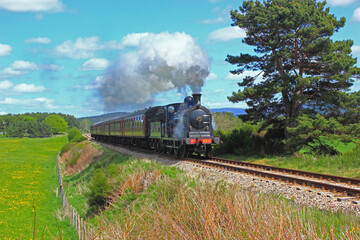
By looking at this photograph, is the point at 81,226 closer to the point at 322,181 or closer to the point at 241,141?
the point at 322,181


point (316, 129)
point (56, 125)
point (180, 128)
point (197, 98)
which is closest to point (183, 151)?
point (180, 128)

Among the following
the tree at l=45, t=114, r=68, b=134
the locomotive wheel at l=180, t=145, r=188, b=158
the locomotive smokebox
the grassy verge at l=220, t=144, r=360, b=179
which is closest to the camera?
the grassy verge at l=220, t=144, r=360, b=179

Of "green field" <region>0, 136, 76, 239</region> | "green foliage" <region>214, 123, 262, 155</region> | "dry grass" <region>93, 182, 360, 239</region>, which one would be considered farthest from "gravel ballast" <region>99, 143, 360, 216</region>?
"green foliage" <region>214, 123, 262, 155</region>

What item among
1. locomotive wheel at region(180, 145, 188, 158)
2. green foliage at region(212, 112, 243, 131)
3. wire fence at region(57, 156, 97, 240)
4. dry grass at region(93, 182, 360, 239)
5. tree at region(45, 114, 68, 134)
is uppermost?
tree at region(45, 114, 68, 134)

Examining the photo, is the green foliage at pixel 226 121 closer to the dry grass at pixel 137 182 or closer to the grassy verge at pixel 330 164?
the grassy verge at pixel 330 164

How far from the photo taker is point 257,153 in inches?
816

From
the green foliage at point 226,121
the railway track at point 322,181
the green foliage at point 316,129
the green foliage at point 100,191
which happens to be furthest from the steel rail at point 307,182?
the green foliage at point 226,121

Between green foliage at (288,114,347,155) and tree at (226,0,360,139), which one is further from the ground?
tree at (226,0,360,139)

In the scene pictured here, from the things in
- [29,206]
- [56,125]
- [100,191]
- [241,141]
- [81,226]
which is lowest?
[29,206]

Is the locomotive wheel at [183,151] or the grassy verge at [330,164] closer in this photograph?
the grassy verge at [330,164]

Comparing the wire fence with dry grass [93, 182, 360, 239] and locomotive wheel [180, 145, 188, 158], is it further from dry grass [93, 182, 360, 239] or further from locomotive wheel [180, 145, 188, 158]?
locomotive wheel [180, 145, 188, 158]

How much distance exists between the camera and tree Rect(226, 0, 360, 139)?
17.4 meters

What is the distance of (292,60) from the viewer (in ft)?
64.7

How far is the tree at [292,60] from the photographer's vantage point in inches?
686
